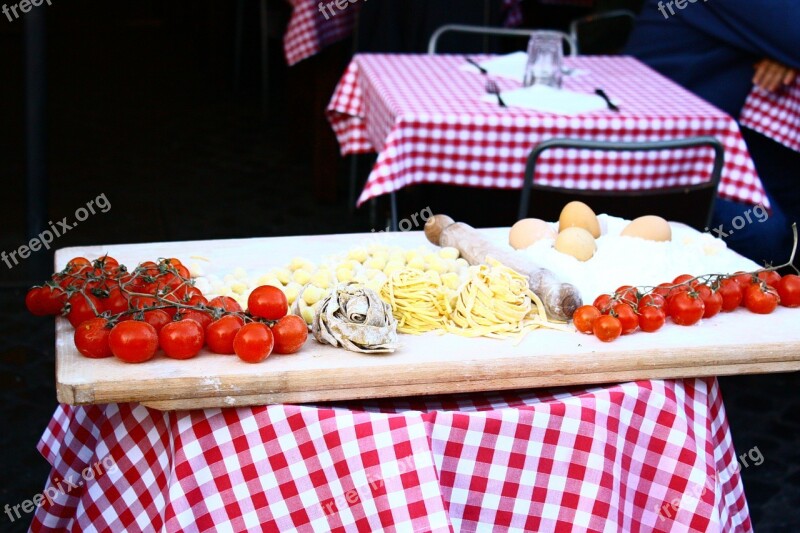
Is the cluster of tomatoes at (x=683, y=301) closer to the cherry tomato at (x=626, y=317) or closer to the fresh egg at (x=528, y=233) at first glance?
the cherry tomato at (x=626, y=317)

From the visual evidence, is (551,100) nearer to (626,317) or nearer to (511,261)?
(511,261)

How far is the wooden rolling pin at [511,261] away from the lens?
1.99 metres

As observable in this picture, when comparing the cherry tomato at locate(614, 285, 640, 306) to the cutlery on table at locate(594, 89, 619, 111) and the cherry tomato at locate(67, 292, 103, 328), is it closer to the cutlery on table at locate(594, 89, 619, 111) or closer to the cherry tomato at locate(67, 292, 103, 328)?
the cherry tomato at locate(67, 292, 103, 328)

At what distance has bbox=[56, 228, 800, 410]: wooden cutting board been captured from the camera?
1.69m

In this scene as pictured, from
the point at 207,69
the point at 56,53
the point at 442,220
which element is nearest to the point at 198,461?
the point at 442,220

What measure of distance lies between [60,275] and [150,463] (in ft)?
1.38

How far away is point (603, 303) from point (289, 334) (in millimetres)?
643

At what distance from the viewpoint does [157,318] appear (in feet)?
5.92

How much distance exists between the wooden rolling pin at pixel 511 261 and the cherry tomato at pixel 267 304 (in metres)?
0.51

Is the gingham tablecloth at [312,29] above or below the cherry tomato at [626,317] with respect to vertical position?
below

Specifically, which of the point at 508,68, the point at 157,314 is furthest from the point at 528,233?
the point at 508,68

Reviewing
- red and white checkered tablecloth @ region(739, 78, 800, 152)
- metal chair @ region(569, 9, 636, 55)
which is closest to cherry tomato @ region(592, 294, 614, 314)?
red and white checkered tablecloth @ region(739, 78, 800, 152)

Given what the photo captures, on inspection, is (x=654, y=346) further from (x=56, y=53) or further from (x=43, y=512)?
(x=56, y=53)

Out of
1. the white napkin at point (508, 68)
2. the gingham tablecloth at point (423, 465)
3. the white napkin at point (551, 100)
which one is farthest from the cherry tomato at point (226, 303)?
the white napkin at point (508, 68)
